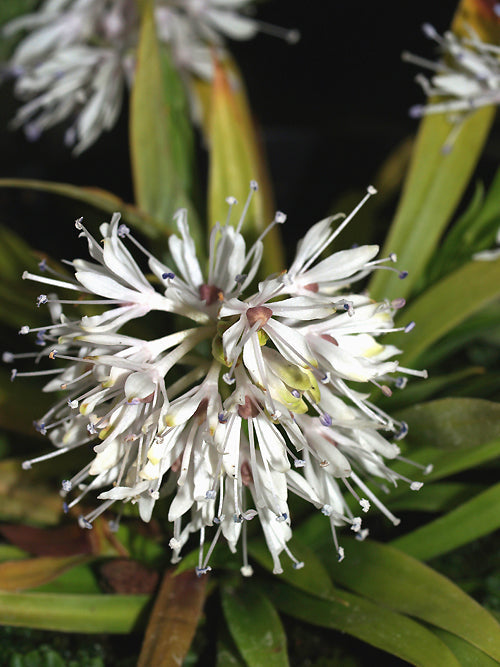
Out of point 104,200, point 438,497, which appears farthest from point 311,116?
point 438,497

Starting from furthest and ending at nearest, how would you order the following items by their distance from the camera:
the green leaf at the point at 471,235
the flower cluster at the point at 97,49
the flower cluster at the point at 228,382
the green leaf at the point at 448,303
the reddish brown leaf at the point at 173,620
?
the flower cluster at the point at 97,49
the green leaf at the point at 471,235
the green leaf at the point at 448,303
the reddish brown leaf at the point at 173,620
the flower cluster at the point at 228,382

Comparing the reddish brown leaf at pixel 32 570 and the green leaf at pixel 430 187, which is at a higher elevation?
the green leaf at pixel 430 187

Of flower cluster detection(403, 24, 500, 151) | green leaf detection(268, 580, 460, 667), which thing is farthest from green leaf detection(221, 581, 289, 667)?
flower cluster detection(403, 24, 500, 151)

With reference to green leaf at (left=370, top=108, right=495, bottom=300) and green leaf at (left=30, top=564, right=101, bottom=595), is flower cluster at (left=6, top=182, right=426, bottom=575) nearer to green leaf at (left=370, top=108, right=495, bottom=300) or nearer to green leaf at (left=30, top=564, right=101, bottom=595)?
green leaf at (left=30, top=564, right=101, bottom=595)

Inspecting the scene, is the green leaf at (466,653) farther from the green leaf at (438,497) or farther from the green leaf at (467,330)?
the green leaf at (467,330)

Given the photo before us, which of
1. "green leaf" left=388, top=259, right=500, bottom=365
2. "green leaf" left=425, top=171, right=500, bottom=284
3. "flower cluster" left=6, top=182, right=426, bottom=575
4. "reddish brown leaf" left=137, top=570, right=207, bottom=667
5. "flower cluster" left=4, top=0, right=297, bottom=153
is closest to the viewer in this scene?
"flower cluster" left=6, top=182, right=426, bottom=575

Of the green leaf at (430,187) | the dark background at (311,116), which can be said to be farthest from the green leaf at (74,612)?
the dark background at (311,116)
